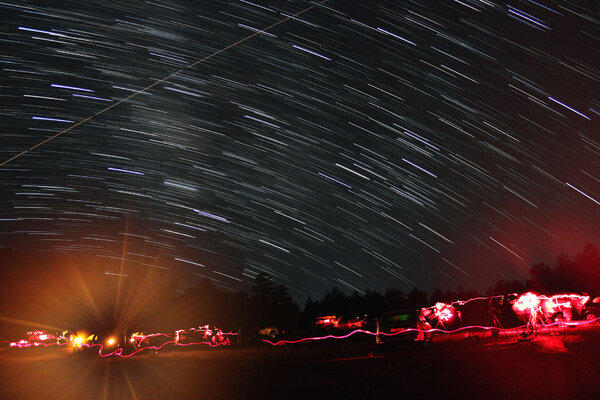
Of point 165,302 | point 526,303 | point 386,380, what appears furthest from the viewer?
point 165,302

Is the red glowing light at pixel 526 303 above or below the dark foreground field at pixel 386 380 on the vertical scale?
above

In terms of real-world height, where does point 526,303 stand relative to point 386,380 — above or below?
above

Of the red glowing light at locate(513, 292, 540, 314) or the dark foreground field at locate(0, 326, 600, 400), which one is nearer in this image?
the dark foreground field at locate(0, 326, 600, 400)

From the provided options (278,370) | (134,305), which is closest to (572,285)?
(134,305)

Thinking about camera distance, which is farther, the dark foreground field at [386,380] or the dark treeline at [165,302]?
the dark treeline at [165,302]

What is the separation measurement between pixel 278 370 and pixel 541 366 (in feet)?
23.0

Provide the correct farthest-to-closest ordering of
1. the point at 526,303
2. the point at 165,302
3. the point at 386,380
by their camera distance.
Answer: the point at 165,302, the point at 526,303, the point at 386,380

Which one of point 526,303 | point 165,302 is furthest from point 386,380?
point 165,302

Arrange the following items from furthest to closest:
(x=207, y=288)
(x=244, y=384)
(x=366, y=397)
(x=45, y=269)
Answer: (x=207, y=288), (x=45, y=269), (x=244, y=384), (x=366, y=397)

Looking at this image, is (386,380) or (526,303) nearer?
(386,380)

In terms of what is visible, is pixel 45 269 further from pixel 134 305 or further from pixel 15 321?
pixel 134 305

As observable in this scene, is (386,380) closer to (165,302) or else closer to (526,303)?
(526,303)

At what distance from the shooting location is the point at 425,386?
8977mm

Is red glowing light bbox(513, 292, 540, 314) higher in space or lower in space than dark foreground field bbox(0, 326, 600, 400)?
higher
